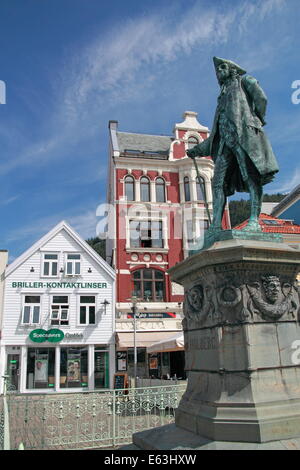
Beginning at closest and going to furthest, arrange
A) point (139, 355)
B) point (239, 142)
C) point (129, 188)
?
1. point (239, 142)
2. point (139, 355)
3. point (129, 188)

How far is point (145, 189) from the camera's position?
29719mm

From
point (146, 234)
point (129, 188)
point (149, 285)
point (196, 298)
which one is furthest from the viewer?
point (129, 188)

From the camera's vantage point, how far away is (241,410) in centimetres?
440

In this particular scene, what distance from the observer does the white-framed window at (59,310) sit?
2506cm

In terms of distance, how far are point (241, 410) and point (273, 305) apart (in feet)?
4.61

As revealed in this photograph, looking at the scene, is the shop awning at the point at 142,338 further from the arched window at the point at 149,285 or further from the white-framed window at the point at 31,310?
the white-framed window at the point at 31,310

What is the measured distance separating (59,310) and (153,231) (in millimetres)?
9035

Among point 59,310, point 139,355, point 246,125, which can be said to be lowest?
point 139,355

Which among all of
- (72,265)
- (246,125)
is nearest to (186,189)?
(72,265)

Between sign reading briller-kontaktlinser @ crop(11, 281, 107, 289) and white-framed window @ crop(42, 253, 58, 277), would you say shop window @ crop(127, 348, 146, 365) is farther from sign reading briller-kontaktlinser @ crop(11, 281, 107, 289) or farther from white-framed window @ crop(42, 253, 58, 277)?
white-framed window @ crop(42, 253, 58, 277)

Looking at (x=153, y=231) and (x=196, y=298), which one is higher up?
(x=153, y=231)

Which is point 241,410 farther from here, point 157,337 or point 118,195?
point 118,195

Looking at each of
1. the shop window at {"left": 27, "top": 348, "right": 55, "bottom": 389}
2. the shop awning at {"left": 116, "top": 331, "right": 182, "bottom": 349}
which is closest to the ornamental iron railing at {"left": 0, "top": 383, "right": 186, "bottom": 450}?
the shop awning at {"left": 116, "top": 331, "right": 182, "bottom": 349}

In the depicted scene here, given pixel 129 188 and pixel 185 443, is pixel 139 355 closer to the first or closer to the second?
pixel 129 188
